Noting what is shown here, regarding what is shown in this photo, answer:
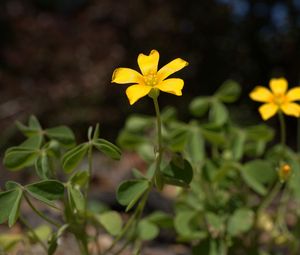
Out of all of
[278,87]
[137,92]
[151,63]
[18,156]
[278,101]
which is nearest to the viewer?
[137,92]

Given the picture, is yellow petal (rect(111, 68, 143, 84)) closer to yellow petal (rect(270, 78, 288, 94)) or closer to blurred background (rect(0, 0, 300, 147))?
yellow petal (rect(270, 78, 288, 94))

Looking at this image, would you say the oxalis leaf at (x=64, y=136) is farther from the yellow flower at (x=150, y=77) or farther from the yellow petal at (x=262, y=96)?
the yellow petal at (x=262, y=96)

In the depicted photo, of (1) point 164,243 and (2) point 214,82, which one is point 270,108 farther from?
(2) point 214,82

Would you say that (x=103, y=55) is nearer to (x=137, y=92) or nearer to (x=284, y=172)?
(x=284, y=172)

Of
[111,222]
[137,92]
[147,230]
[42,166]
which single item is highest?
[137,92]

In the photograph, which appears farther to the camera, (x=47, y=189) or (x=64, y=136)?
(x=64, y=136)

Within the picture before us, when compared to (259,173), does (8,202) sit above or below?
above

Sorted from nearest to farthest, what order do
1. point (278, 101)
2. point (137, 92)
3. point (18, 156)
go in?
point (137, 92) < point (18, 156) < point (278, 101)

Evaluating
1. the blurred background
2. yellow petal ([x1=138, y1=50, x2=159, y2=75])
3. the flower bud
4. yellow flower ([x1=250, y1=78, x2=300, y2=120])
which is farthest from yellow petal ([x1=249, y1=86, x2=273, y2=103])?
the blurred background

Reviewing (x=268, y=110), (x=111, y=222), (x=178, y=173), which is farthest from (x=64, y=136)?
(x=268, y=110)
